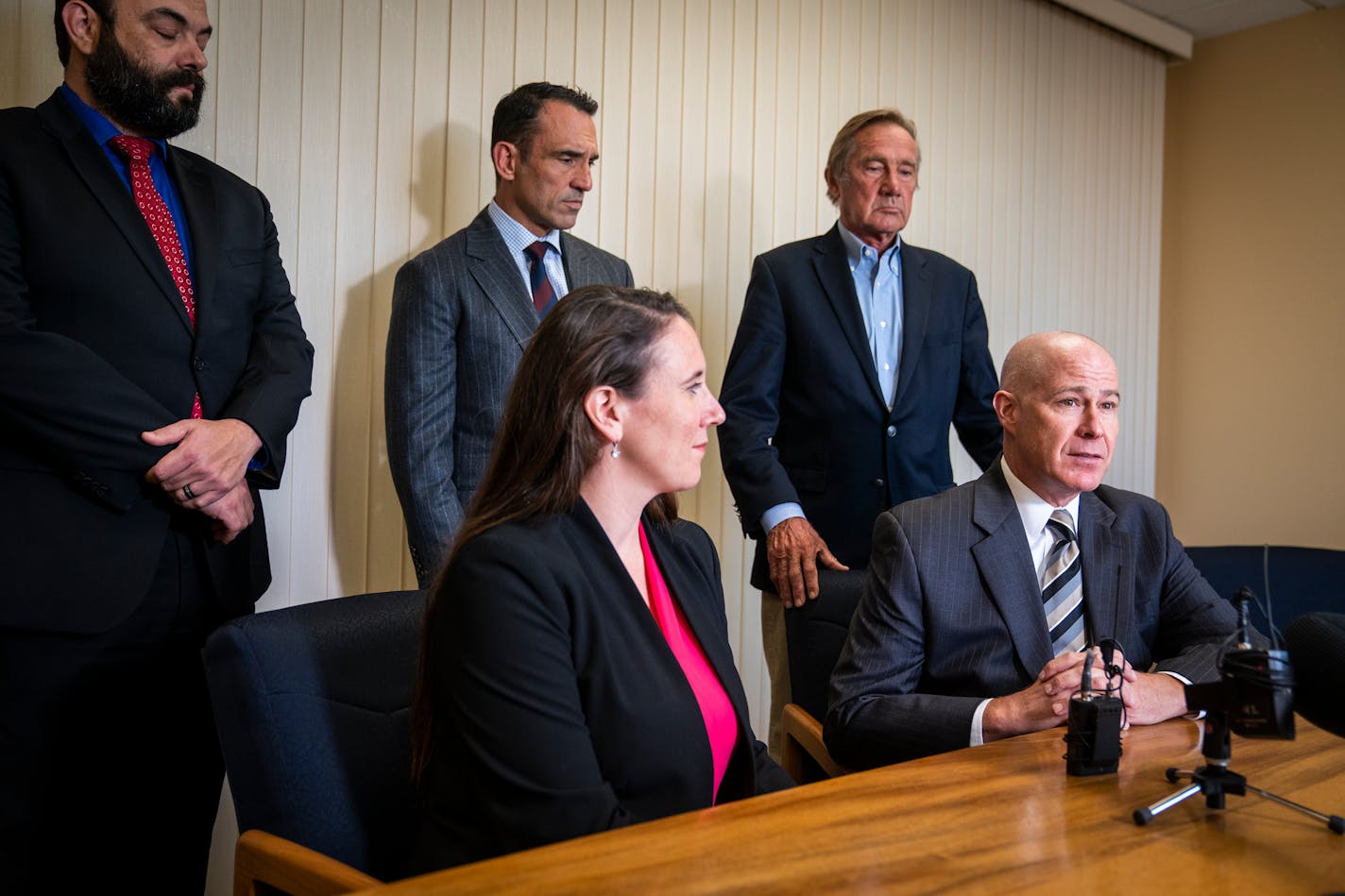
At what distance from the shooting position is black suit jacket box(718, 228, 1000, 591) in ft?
10.1

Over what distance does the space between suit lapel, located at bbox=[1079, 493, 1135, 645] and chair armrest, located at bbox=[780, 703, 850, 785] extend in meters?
0.49

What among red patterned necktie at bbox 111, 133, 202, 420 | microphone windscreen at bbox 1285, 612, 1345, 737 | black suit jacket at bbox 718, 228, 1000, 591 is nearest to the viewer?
microphone windscreen at bbox 1285, 612, 1345, 737

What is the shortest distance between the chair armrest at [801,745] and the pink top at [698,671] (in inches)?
17.1

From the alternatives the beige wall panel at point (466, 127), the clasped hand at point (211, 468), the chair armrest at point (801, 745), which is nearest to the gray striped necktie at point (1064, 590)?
the chair armrest at point (801, 745)

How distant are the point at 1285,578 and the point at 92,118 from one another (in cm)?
339

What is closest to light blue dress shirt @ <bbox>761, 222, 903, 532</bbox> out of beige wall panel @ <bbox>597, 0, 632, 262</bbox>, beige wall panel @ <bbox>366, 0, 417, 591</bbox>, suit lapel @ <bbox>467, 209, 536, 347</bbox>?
beige wall panel @ <bbox>597, 0, 632, 262</bbox>

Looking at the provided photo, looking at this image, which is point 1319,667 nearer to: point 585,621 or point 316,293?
point 585,621

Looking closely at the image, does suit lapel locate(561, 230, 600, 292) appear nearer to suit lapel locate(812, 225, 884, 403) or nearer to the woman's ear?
suit lapel locate(812, 225, 884, 403)

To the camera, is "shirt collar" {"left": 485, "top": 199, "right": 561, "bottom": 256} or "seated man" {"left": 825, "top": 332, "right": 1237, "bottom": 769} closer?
"seated man" {"left": 825, "top": 332, "right": 1237, "bottom": 769}

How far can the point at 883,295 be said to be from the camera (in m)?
3.23

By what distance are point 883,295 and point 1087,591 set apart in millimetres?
1356

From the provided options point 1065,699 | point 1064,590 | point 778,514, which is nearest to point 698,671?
point 1065,699

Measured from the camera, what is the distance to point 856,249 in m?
3.22

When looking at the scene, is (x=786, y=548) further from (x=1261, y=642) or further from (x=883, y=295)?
(x=1261, y=642)
